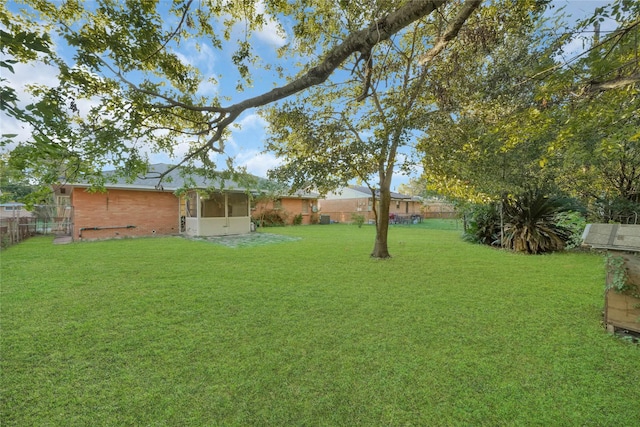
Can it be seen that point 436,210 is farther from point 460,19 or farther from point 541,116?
point 460,19

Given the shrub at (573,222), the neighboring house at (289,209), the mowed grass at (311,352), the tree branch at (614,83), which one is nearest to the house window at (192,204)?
the neighboring house at (289,209)

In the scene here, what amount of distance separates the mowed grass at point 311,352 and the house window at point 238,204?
878cm

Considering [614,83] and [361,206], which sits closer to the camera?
[614,83]

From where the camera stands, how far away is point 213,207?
14.0 metres

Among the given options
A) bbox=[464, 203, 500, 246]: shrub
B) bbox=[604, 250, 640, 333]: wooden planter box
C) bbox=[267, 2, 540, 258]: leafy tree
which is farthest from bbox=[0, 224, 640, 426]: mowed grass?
bbox=[464, 203, 500, 246]: shrub

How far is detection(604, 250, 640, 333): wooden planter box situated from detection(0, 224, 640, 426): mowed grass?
22cm

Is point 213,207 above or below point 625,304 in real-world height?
above

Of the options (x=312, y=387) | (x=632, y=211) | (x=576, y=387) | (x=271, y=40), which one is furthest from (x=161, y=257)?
(x=632, y=211)

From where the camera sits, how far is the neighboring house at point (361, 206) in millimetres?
26547

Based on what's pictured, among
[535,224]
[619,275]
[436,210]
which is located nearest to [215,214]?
[535,224]

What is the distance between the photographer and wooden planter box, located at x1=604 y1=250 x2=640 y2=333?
10.2 feet

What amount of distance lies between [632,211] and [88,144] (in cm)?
1286

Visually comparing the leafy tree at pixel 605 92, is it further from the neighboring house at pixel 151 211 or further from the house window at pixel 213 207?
the house window at pixel 213 207

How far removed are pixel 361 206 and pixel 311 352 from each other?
26117mm
